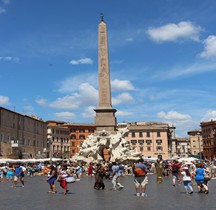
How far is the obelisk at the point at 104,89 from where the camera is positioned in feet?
96.7

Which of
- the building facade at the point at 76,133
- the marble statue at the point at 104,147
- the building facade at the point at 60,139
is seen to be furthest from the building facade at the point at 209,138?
the marble statue at the point at 104,147

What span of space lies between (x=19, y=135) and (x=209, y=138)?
1727 inches

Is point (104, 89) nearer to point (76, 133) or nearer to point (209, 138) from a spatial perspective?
point (76, 133)

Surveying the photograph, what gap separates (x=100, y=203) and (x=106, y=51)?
2147cm

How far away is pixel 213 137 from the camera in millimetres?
77000

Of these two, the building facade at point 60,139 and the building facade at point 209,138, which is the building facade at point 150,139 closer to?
the building facade at point 209,138

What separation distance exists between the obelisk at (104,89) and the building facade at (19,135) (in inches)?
851

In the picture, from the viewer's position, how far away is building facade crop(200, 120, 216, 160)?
3022 inches

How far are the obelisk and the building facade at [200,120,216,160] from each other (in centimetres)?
5078

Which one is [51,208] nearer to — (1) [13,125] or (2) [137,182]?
(2) [137,182]

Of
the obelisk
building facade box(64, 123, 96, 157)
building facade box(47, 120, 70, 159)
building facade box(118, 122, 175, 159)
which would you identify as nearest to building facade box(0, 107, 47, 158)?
building facade box(47, 120, 70, 159)

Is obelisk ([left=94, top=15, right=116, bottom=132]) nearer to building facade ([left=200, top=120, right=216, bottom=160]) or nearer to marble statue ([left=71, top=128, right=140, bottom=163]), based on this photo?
marble statue ([left=71, top=128, right=140, bottom=163])

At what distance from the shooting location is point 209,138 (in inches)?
3110

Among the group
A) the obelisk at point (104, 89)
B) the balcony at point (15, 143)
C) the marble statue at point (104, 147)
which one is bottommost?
the marble statue at point (104, 147)
